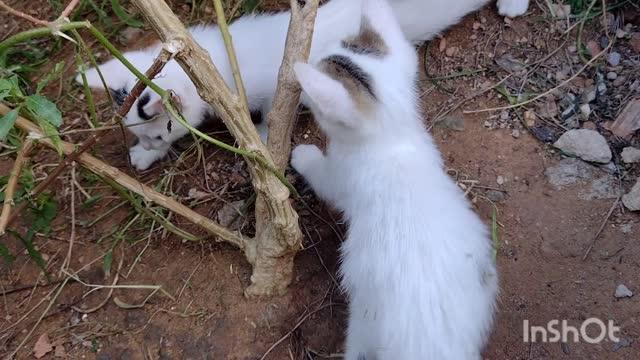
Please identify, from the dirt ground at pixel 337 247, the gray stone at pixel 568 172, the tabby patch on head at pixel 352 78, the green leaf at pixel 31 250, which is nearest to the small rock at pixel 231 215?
the dirt ground at pixel 337 247

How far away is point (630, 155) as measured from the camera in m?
2.89

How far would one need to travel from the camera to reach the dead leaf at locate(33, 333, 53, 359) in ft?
9.01

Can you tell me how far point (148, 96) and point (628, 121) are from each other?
7.40 ft

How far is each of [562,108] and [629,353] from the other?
3.97ft

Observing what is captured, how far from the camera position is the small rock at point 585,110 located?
3.06m

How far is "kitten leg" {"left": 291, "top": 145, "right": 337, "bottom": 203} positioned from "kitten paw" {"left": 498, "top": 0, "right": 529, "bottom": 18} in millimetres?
1245

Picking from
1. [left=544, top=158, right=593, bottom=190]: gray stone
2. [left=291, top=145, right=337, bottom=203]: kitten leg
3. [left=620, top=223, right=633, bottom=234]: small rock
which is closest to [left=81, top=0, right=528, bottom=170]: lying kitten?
[left=291, top=145, right=337, bottom=203]: kitten leg

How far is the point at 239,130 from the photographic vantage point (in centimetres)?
224

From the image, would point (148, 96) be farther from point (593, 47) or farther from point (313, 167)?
point (593, 47)

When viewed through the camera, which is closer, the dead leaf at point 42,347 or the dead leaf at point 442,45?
the dead leaf at point 42,347

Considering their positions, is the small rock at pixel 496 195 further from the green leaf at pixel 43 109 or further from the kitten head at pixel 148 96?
the green leaf at pixel 43 109

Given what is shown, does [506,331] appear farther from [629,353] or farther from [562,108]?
[562,108]

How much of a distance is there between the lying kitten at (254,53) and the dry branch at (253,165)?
817 millimetres

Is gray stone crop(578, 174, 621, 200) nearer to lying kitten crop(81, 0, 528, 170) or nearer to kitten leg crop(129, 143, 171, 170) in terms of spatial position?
lying kitten crop(81, 0, 528, 170)
